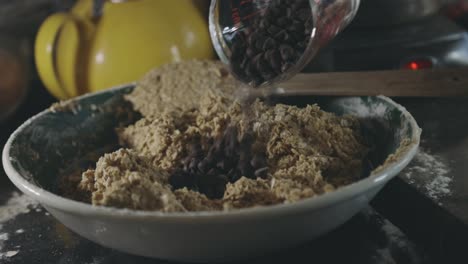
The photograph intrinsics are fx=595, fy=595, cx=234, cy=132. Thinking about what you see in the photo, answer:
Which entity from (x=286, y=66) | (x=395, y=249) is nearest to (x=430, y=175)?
(x=395, y=249)

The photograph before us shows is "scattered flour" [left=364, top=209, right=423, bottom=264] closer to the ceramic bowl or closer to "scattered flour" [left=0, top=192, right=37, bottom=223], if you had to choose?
the ceramic bowl

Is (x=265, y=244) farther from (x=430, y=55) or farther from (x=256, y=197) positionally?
(x=430, y=55)

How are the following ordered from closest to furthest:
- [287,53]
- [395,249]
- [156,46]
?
[395,249] < [287,53] < [156,46]

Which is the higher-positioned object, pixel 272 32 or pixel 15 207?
pixel 272 32

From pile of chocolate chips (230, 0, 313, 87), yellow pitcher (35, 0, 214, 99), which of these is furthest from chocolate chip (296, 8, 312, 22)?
yellow pitcher (35, 0, 214, 99)

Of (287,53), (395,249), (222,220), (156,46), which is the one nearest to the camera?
(222,220)

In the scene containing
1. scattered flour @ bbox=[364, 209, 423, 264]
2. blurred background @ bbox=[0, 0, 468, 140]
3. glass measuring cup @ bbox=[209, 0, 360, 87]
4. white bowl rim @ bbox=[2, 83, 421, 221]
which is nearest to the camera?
white bowl rim @ bbox=[2, 83, 421, 221]

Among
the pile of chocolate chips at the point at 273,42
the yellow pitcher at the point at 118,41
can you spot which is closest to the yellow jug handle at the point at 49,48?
the yellow pitcher at the point at 118,41

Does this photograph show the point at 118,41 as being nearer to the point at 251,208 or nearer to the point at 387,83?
the point at 387,83
